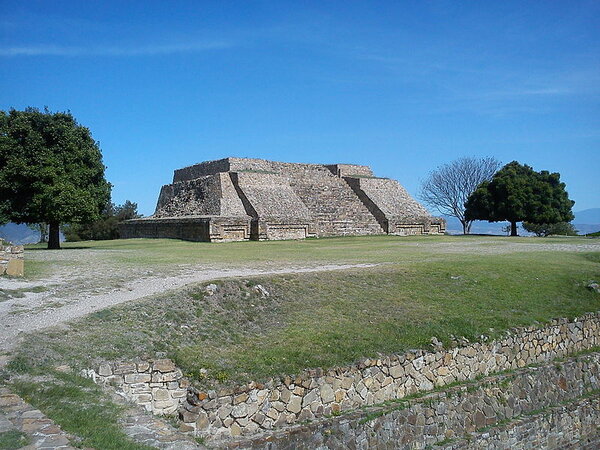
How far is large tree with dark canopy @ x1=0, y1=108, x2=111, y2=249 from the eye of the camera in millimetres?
19422

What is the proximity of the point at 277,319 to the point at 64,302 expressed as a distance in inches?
141

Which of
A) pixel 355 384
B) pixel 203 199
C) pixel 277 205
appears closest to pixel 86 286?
pixel 355 384

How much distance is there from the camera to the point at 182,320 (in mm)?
8297

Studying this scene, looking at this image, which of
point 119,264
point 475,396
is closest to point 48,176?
point 119,264

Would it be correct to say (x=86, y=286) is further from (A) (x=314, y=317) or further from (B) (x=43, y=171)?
(B) (x=43, y=171)

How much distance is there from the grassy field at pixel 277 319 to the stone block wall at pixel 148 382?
204mm

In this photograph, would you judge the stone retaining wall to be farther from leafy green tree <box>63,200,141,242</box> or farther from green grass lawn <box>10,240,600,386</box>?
leafy green tree <box>63,200,141,242</box>

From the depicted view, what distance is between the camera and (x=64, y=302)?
899 centimetres

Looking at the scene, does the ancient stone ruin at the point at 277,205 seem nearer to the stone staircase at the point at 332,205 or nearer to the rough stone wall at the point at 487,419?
the stone staircase at the point at 332,205

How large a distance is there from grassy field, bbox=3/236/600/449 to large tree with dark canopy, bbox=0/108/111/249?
5263mm

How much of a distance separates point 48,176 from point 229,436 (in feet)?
53.2

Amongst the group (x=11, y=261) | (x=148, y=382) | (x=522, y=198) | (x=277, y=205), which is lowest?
(x=148, y=382)

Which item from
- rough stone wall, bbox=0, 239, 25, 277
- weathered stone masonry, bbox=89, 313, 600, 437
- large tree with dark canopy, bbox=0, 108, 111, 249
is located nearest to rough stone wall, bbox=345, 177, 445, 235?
large tree with dark canopy, bbox=0, 108, 111, 249

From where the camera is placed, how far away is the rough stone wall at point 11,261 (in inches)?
450
